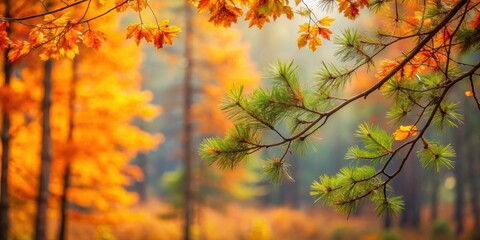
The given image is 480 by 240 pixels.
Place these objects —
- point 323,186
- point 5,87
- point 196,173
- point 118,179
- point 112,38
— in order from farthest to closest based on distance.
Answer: point 196,173 < point 118,179 < point 112,38 < point 5,87 < point 323,186

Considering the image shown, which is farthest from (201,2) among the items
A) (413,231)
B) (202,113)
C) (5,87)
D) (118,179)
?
(413,231)

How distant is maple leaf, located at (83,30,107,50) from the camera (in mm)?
2744

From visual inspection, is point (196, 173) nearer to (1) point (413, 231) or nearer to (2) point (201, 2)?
(1) point (413, 231)

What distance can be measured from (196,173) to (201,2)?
17.0 m

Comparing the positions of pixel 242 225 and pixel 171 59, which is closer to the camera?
pixel 171 59

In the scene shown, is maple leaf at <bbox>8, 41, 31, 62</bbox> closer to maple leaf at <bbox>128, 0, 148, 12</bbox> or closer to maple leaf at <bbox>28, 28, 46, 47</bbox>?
maple leaf at <bbox>28, 28, 46, 47</bbox>

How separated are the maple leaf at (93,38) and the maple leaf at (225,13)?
28.3 inches

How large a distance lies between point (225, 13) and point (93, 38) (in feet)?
2.79

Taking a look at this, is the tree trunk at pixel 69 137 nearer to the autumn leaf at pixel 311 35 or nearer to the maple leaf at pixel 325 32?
the autumn leaf at pixel 311 35

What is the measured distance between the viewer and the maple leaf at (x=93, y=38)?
2.74 meters

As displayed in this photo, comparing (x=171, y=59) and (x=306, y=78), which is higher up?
(x=306, y=78)

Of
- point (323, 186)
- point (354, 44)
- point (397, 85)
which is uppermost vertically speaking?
point (354, 44)

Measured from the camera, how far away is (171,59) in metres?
15.2

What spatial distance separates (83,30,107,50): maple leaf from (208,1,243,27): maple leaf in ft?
2.36
